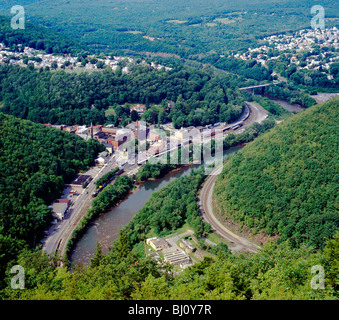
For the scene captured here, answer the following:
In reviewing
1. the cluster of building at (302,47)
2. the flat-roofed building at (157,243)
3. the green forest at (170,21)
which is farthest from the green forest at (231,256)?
the green forest at (170,21)

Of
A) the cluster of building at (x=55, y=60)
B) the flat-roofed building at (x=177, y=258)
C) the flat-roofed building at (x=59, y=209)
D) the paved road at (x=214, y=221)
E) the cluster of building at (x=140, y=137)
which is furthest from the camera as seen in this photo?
the cluster of building at (x=55, y=60)

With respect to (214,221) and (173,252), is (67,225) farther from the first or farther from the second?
(214,221)

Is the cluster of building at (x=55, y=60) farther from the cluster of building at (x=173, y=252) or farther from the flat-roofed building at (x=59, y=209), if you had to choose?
the cluster of building at (x=173, y=252)

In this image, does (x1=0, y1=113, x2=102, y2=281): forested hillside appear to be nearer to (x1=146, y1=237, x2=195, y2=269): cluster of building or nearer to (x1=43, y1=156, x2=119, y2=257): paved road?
(x1=43, y1=156, x2=119, y2=257): paved road

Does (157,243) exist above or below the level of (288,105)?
below

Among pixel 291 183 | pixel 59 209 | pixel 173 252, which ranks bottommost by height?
pixel 173 252

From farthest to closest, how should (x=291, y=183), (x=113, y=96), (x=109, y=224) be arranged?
(x=113, y=96)
(x=109, y=224)
(x=291, y=183)

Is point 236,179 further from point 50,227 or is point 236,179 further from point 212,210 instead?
point 50,227

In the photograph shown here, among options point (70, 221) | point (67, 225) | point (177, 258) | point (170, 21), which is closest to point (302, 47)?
point (170, 21)
